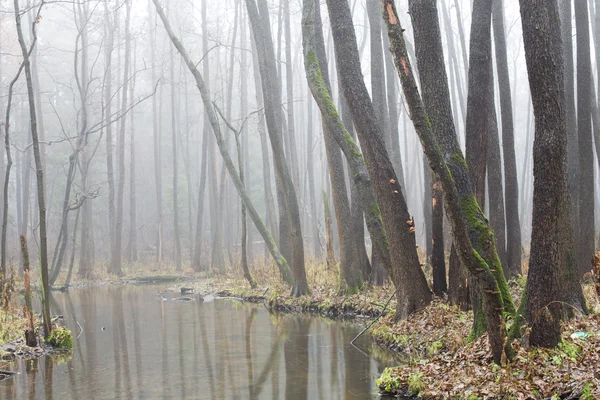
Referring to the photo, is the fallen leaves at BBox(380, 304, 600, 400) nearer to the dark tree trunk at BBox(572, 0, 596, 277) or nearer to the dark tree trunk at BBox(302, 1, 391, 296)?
the dark tree trunk at BBox(302, 1, 391, 296)

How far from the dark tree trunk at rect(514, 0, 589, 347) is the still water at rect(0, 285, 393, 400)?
6.52 feet

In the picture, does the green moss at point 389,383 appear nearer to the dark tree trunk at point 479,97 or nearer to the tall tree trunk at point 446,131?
the tall tree trunk at point 446,131

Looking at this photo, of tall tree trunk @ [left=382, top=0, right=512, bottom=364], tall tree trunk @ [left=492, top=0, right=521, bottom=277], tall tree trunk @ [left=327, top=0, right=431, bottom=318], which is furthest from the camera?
tall tree trunk @ [left=492, top=0, right=521, bottom=277]

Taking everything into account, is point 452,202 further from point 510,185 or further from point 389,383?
point 510,185

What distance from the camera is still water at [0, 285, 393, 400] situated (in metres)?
7.58

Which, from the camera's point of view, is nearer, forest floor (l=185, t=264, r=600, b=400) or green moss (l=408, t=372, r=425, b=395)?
forest floor (l=185, t=264, r=600, b=400)

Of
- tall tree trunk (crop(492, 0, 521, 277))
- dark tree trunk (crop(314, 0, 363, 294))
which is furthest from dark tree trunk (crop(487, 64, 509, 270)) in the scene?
dark tree trunk (crop(314, 0, 363, 294))

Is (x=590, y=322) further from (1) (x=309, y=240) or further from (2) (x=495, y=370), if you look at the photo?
(1) (x=309, y=240)

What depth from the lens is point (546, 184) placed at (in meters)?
6.41

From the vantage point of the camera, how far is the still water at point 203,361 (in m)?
7.58

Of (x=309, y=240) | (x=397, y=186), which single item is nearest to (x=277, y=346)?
(x=397, y=186)

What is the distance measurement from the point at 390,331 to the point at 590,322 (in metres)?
3.43

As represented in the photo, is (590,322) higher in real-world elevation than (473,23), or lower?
lower

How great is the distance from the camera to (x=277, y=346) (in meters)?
10.4
